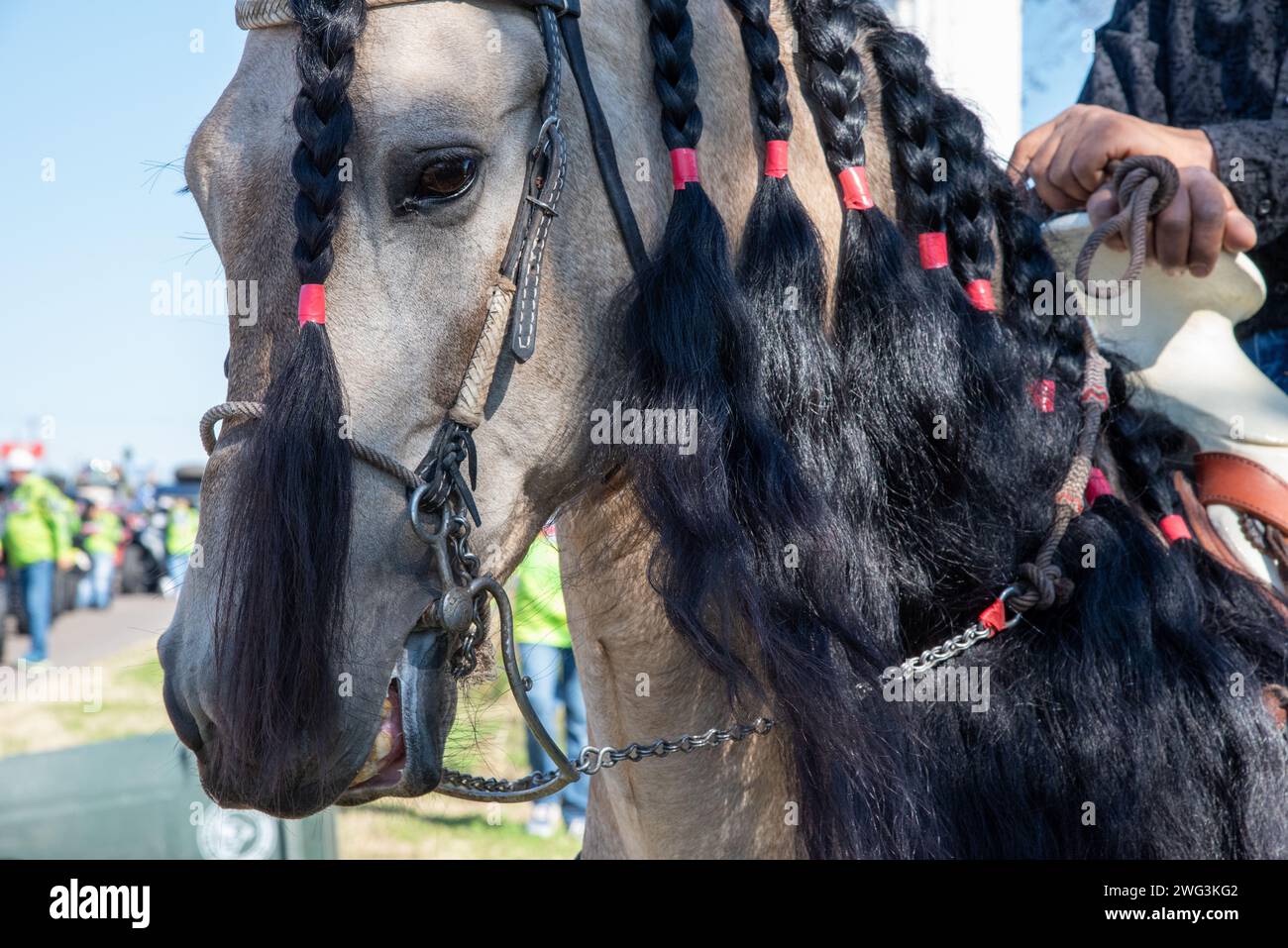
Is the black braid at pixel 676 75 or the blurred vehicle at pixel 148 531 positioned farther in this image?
the blurred vehicle at pixel 148 531

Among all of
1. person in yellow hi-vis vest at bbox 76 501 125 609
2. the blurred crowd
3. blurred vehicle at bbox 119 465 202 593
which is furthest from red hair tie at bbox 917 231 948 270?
blurred vehicle at bbox 119 465 202 593

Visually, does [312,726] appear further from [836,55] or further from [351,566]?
[836,55]

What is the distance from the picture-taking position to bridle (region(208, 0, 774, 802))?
137 centimetres

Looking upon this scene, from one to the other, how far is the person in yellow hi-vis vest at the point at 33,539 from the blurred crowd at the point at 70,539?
1 centimetres

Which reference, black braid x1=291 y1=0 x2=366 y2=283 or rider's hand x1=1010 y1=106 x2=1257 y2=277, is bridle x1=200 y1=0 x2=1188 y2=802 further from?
rider's hand x1=1010 y1=106 x2=1257 y2=277

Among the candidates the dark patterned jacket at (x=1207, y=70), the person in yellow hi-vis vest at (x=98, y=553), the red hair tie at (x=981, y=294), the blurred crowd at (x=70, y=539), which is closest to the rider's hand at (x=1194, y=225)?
the dark patterned jacket at (x=1207, y=70)

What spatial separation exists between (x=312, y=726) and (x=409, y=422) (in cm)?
40

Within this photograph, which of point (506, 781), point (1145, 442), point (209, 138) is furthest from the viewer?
point (1145, 442)

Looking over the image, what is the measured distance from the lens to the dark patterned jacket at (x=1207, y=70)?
7.72 ft

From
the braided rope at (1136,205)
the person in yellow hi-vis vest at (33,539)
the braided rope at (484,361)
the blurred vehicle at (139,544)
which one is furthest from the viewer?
the blurred vehicle at (139,544)

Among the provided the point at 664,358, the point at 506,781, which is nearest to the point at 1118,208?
the point at 664,358

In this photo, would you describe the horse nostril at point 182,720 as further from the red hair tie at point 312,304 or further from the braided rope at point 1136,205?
the braided rope at point 1136,205
